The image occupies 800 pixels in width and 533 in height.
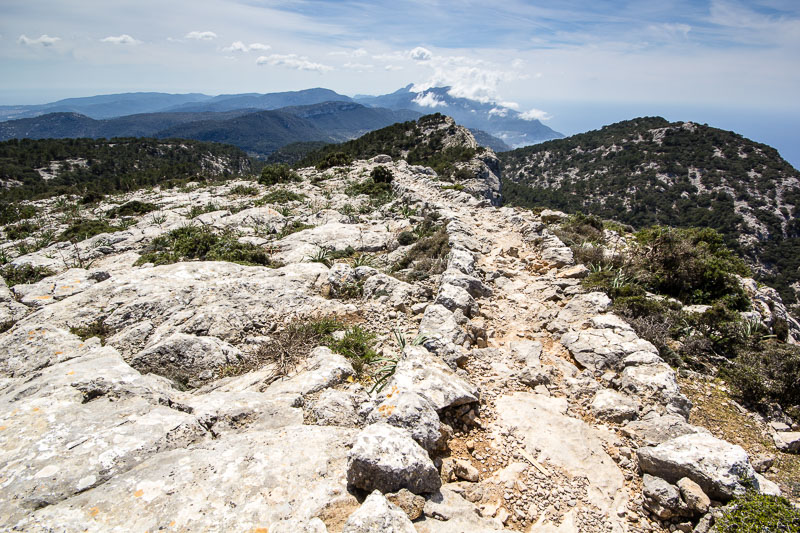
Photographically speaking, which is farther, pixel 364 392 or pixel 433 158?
pixel 433 158

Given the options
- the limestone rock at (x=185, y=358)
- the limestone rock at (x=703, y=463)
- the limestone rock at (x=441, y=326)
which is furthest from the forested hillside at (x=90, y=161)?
the limestone rock at (x=703, y=463)

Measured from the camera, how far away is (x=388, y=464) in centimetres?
339

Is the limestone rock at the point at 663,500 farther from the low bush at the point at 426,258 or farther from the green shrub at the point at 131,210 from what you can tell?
the green shrub at the point at 131,210

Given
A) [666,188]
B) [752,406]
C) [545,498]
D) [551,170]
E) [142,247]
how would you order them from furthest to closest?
[551,170], [666,188], [142,247], [752,406], [545,498]

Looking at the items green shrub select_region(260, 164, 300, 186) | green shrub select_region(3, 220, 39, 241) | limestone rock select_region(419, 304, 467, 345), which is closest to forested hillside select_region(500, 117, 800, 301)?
green shrub select_region(260, 164, 300, 186)

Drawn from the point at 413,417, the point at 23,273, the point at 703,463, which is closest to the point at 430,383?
the point at 413,417

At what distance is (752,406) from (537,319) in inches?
147

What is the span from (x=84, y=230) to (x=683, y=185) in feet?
342

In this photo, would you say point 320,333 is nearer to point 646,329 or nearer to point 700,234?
point 646,329

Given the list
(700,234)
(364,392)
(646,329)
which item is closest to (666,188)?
(700,234)

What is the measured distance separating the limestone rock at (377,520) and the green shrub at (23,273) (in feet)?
48.4

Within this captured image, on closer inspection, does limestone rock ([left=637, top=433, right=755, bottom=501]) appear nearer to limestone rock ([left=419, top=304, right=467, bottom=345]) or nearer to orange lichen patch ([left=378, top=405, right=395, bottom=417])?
limestone rock ([left=419, top=304, right=467, bottom=345])

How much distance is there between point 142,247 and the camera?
557 inches

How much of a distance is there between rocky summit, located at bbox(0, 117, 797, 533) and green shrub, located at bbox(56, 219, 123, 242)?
824cm
